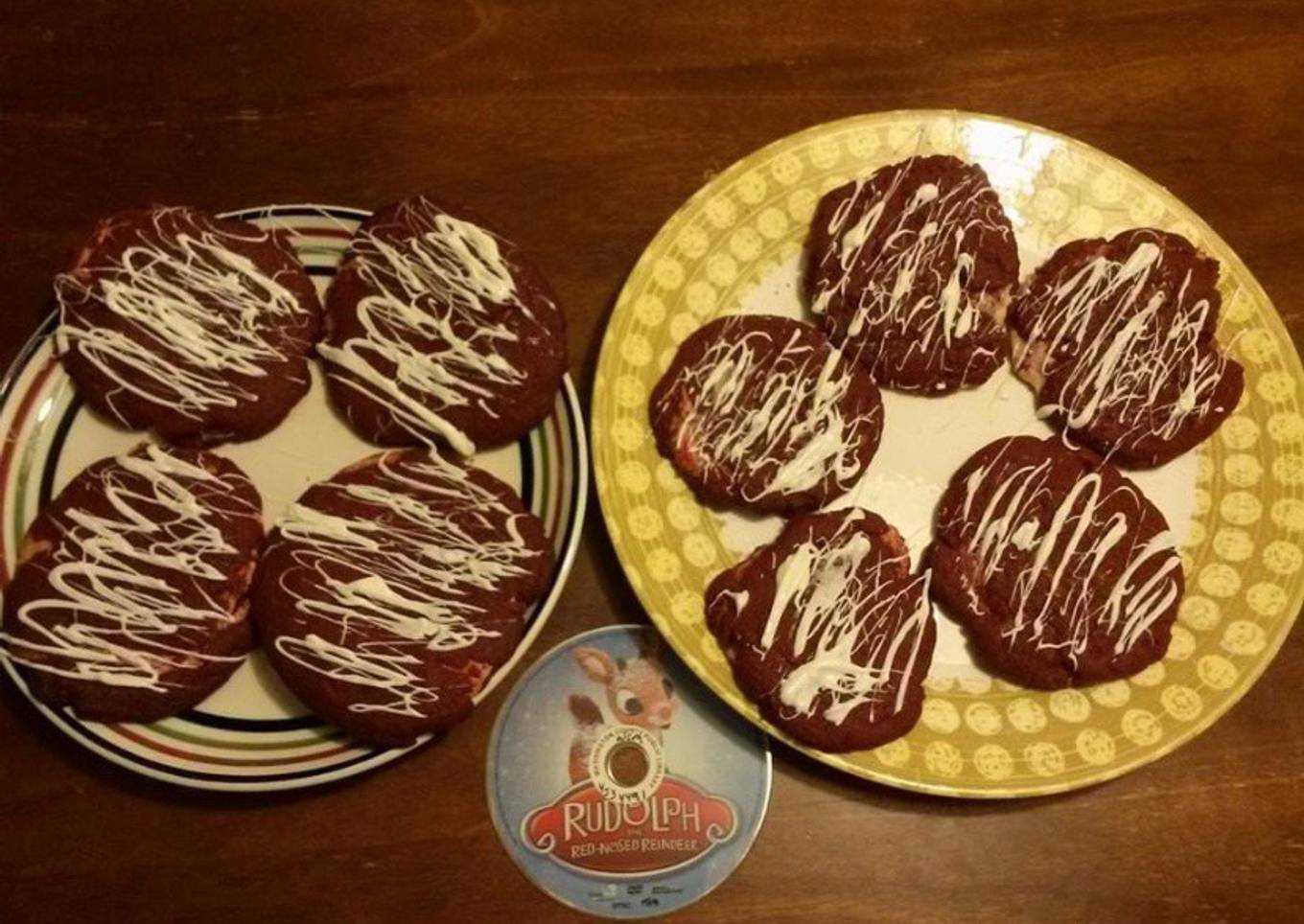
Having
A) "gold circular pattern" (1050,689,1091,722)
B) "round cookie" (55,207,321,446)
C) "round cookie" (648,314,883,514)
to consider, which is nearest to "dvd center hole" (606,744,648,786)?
"round cookie" (648,314,883,514)

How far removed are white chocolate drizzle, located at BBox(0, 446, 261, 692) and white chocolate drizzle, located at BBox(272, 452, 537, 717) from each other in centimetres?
11

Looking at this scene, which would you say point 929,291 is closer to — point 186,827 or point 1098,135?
point 1098,135

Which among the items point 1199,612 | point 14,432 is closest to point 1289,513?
point 1199,612

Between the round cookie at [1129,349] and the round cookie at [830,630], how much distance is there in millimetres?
390

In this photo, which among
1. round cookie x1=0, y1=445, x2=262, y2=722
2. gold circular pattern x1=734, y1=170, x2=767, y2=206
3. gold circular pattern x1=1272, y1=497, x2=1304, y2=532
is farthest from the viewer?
gold circular pattern x1=734, y1=170, x2=767, y2=206

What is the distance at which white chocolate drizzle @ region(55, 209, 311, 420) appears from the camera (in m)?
1.52

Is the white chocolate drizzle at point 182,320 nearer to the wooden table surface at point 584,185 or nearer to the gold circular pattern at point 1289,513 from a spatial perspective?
the wooden table surface at point 584,185

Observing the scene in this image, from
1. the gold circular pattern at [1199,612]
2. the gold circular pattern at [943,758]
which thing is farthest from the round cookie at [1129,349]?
the gold circular pattern at [943,758]

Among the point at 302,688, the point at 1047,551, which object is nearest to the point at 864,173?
the point at 1047,551

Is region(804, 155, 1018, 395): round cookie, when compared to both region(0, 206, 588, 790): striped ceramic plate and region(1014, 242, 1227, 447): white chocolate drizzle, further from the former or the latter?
region(0, 206, 588, 790): striped ceramic plate

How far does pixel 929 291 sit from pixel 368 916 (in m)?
1.23

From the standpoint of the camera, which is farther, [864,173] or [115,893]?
[864,173]

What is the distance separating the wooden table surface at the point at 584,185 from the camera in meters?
1.48

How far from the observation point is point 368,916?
4.81 feet
